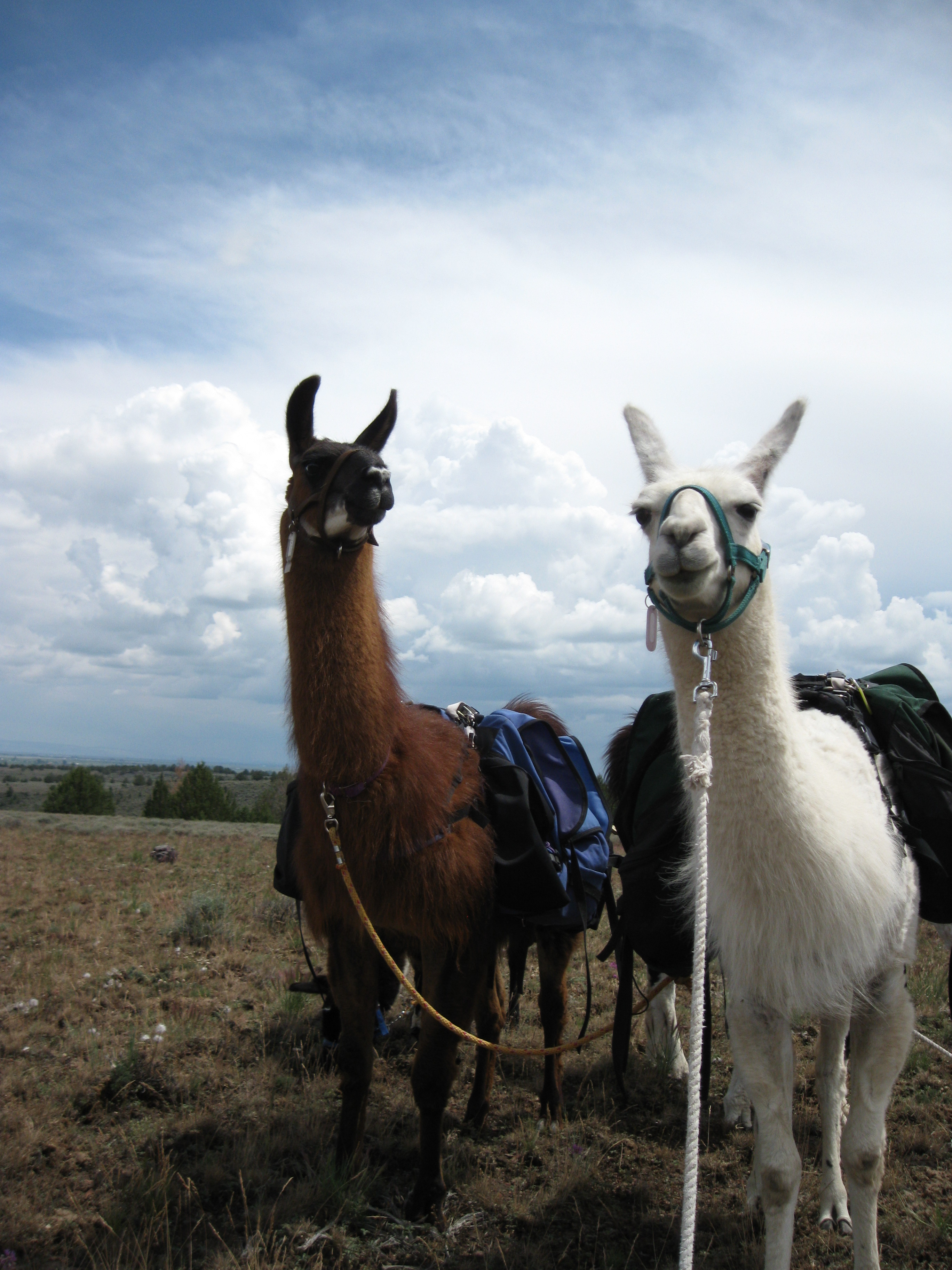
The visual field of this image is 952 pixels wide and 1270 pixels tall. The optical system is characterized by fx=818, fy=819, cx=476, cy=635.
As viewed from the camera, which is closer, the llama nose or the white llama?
the llama nose

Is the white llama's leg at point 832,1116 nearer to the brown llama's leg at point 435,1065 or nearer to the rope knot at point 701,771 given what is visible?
the brown llama's leg at point 435,1065

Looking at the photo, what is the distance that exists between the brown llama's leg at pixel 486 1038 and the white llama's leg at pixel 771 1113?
1296mm

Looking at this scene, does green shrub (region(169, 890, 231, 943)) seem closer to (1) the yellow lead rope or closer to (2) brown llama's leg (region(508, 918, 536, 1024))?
(2) brown llama's leg (region(508, 918, 536, 1024))

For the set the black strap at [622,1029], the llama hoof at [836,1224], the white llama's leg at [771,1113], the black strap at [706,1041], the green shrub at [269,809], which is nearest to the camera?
the white llama's leg at [771,1113]

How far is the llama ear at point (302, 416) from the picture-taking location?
324 centimetres

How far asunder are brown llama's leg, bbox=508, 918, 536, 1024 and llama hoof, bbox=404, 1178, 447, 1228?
1035 mm

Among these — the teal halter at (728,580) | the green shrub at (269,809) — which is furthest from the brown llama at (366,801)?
the green shrub at (269,809)

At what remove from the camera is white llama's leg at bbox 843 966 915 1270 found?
2697 mm

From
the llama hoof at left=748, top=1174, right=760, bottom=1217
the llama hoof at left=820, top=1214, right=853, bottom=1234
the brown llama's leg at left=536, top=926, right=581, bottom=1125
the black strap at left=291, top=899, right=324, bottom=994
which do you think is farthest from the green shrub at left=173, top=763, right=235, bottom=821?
the llama hoof at left=820, top=1214, right=853, bottom=1234

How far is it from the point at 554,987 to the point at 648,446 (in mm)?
2958

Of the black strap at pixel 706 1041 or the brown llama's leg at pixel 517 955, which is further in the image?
the brown llama's leg at pixel 517 955

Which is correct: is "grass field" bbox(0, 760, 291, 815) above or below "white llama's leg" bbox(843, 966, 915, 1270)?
below

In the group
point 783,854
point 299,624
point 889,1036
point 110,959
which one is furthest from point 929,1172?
point 110,959

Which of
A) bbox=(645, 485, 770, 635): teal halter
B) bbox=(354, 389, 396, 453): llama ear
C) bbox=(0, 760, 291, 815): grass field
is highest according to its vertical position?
bbox=(354, 389, 396, 453): llama ear
